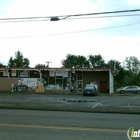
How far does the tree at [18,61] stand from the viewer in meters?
100

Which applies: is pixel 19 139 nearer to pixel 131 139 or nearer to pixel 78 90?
pixel 131 139

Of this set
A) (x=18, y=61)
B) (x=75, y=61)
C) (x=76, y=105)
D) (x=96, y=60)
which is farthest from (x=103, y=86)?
(x=96, y=60)

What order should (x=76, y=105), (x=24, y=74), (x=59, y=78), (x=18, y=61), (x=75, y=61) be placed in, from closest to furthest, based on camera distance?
(x=76, y=105), (x=59, y=78), (x=24, y=74), (x=18, y=61), (x=75, y=61)

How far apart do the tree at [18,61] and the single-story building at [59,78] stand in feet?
178

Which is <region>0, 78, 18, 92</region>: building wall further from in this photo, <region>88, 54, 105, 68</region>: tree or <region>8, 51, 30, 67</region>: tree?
<region>88, 54, 105, 68</region>: tree

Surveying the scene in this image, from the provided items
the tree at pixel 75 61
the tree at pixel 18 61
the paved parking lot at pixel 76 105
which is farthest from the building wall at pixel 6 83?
the tree at pixel 75 61

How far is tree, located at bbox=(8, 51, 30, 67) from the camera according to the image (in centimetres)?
10050

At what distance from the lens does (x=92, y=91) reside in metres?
37.5

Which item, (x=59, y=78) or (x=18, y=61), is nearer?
(x=59, y=78)

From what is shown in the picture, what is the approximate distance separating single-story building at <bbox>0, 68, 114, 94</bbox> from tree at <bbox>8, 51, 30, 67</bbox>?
54154 mm

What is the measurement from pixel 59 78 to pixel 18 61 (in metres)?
60.5

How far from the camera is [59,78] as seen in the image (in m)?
45.6

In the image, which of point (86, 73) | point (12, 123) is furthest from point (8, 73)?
point (12, 123)

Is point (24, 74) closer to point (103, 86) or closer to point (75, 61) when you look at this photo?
point (103, 86)
